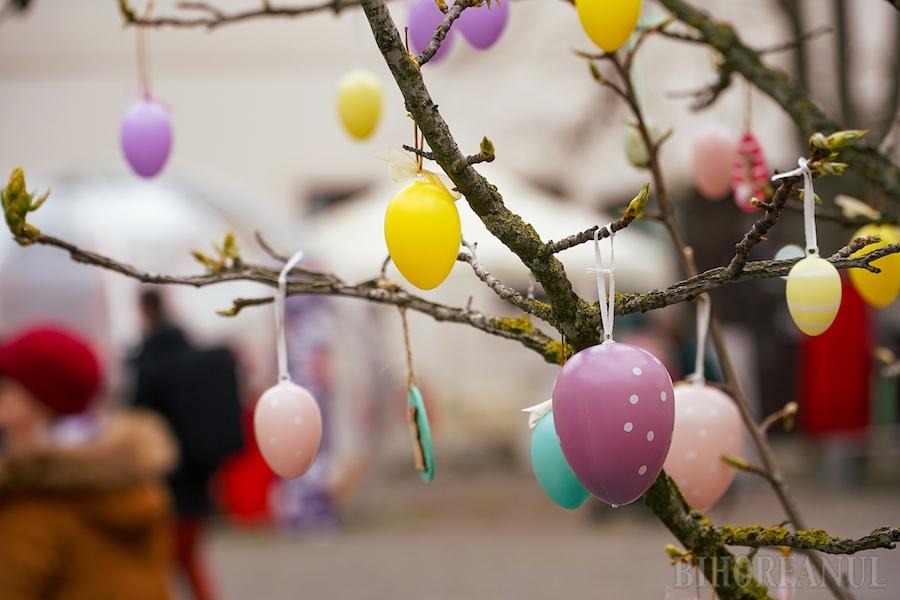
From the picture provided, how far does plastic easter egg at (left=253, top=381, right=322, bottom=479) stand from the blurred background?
274cm

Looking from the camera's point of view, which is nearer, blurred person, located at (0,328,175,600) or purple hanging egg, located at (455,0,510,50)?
purple hanging egg, located at (455,0,510,50)

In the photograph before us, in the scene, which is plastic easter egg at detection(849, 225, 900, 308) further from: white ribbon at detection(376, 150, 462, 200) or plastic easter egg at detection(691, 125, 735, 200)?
white ribbon at detection(376, 150, 462, 200)

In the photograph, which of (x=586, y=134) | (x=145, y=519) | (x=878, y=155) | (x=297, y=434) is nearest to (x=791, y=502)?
(x=878, y=155)

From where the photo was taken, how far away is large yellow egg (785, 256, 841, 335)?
1165mm

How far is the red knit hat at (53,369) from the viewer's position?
10.1 feet

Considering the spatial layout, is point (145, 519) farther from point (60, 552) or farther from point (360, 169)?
point (360, 169)

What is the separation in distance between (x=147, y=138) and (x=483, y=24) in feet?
1.89

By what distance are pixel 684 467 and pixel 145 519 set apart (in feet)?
6.39

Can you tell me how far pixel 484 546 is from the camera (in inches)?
317

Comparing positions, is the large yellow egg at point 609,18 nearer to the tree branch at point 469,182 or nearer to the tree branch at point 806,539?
the tree branch at point 469,182

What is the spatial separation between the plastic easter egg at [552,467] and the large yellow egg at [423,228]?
10.5 inches

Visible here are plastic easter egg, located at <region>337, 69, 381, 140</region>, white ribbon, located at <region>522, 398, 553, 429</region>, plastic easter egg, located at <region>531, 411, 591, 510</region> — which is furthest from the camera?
plastic easter egg, located at <region>337, 69, 381, 140</region>

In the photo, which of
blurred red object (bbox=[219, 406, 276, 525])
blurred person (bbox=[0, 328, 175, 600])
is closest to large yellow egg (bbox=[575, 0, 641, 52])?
blurred person (bbox=[0, 328, 175, 600])

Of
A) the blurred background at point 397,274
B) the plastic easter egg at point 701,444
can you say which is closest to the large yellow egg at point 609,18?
the plastic easter egg at point 701,444
